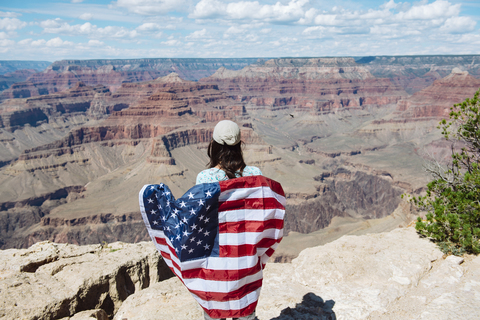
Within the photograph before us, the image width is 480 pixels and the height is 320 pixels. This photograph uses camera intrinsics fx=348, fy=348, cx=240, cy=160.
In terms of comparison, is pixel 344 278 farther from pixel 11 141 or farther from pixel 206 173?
pixel 11 141

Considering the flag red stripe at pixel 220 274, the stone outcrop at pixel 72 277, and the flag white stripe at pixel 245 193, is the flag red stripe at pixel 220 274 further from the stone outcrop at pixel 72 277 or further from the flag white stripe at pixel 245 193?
the stone outcrop at pixel 72 277

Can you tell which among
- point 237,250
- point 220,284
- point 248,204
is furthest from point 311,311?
point 248,204

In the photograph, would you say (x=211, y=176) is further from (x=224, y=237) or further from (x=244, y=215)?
(x=224, y=237)

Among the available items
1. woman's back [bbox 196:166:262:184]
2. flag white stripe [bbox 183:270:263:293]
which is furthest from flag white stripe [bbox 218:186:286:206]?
flag white stripe [bbox 183:270:263:293]

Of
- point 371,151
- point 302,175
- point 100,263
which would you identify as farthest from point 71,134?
point 100,263

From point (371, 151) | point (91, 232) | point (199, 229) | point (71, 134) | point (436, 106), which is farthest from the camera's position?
point (436, 106)

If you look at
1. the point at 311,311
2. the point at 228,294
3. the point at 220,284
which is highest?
the point at 220,284

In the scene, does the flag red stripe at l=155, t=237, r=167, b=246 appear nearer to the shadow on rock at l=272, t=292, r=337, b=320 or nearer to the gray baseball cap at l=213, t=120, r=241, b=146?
the gray baseball cap at l=213, t=120, r=241, b=146
